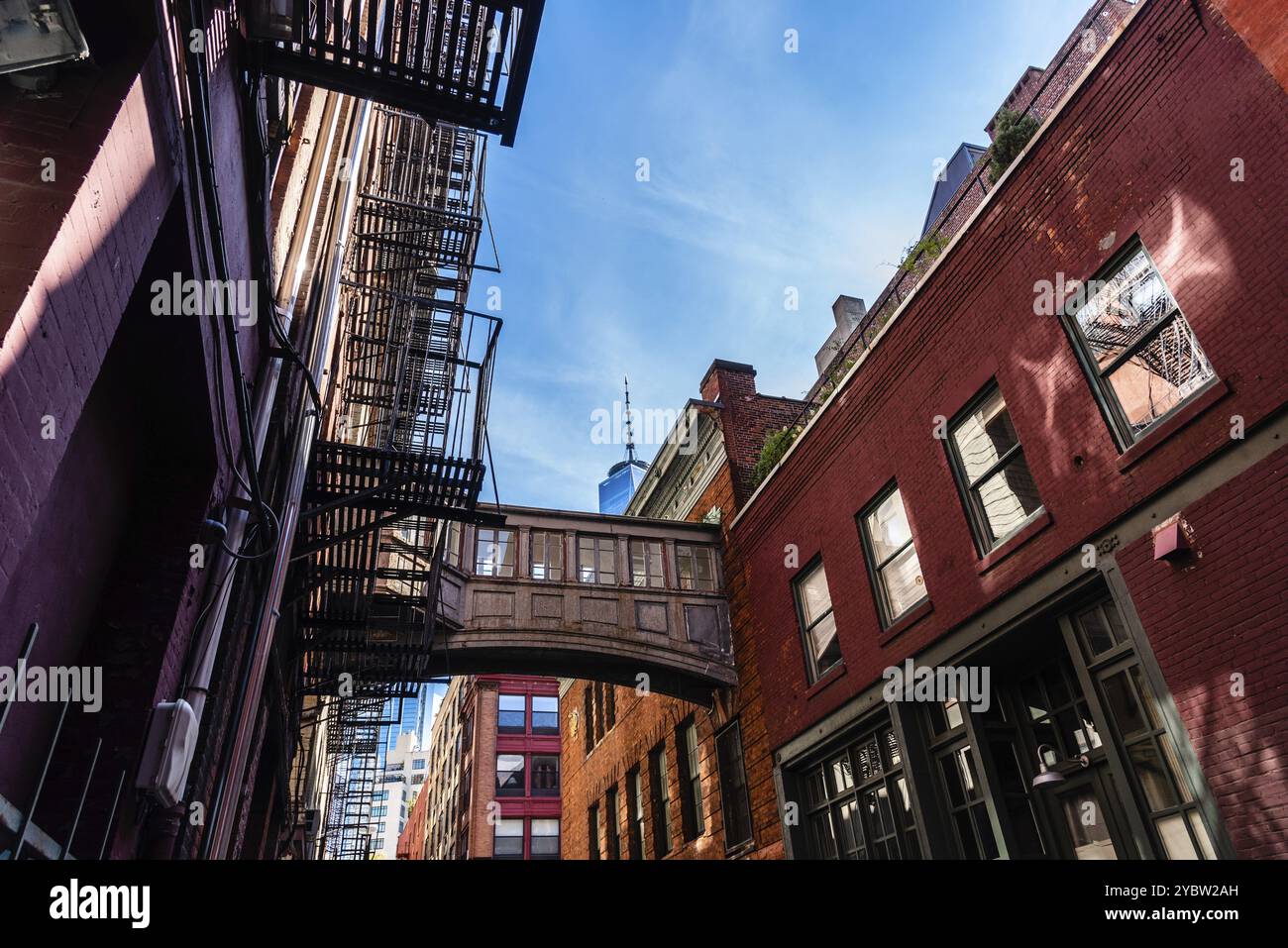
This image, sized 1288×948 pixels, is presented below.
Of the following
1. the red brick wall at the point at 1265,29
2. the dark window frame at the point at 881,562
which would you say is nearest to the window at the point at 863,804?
the dark window frame at the point at 881,562

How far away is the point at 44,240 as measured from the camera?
8.96 feet

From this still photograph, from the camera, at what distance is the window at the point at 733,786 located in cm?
1612

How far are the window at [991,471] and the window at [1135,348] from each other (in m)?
1.43

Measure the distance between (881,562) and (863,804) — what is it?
12.4 ft

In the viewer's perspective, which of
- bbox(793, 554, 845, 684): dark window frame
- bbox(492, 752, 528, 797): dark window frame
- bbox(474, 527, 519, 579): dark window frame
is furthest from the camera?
bbox(492, 752, 528, 797): dark window frame

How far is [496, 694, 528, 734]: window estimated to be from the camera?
49969 mm

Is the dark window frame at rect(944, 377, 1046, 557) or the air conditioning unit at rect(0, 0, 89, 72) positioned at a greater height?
Result: the dark window frame at rect(944, 377, 1046, 557)

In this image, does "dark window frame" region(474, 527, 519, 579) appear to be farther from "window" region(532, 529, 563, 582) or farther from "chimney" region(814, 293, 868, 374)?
"chimney" region(814, 293, 868, 374)

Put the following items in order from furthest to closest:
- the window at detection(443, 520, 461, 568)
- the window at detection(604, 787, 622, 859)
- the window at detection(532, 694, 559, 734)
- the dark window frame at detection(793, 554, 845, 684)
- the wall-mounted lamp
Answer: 1. the window at detection(532, 694, 559, 734)
2. the window at detection(604, 787, 622, 859)
3. the window at detection(443, 520, 461, 568)
4. the dark window frame at detection(793, 554, 845, 684)
5. the wall-mounted lamp

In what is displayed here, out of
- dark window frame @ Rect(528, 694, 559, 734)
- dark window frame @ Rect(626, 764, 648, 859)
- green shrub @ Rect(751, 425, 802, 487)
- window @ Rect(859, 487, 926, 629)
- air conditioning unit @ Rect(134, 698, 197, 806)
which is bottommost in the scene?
air conditioning unit @ Rect(134, 698, 197, 806)

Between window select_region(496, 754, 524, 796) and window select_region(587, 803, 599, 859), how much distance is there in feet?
84.2

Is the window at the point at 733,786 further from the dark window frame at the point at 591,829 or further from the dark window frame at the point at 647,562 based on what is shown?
the dark window frame at the point at 591,829

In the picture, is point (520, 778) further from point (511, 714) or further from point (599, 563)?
point (599, 563)

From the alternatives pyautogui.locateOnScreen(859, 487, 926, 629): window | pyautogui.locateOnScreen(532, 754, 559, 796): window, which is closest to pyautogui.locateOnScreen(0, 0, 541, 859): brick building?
pyautogui.locateOnScreen(859, 487, 926, 629): window
